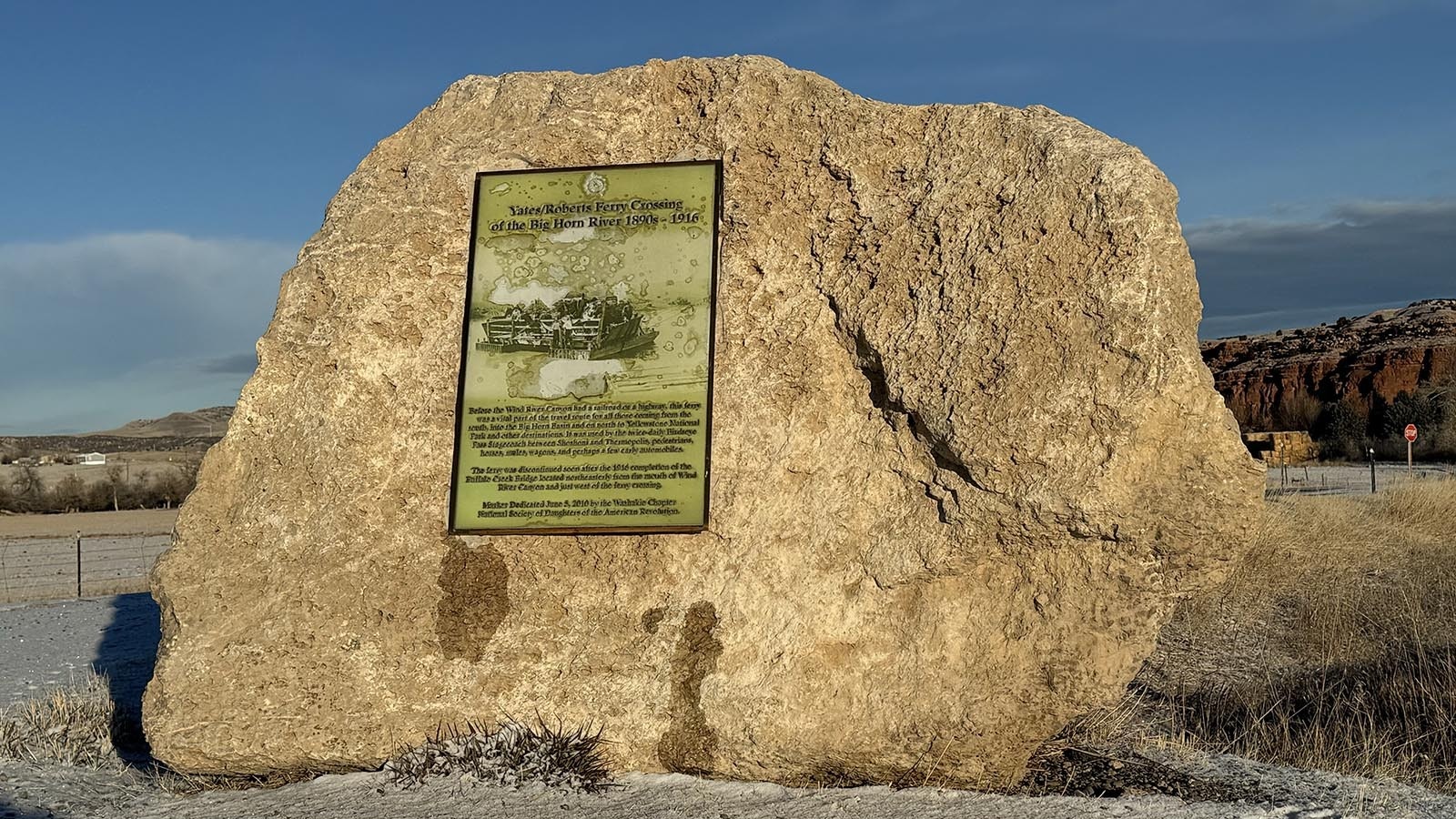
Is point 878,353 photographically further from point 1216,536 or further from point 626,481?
point 1216,536

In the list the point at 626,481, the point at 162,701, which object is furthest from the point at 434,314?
the point at 162,701

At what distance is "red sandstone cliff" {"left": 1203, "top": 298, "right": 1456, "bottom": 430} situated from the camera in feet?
133

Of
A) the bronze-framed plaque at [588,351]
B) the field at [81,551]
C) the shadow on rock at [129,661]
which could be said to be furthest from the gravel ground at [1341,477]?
the field at [81,551]

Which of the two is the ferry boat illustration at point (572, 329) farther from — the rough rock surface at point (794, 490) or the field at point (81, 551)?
the field at point (81, 551)

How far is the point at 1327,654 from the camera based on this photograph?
7.40 metres

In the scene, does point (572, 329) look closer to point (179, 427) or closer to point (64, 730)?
point (64, 730)

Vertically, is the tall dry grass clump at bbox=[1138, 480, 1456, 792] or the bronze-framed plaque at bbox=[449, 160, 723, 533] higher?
the bronze-framed plaque at bbox=[449, 160, 723, 533]

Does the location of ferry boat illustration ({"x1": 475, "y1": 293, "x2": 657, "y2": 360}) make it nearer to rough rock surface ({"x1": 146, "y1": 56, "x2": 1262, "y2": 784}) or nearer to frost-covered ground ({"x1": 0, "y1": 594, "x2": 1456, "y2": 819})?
rough rock surface ({"x1": 146, "y1": 56, "x2": 1262, "y2": 784})

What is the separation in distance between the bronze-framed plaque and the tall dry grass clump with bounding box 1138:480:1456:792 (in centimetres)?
301

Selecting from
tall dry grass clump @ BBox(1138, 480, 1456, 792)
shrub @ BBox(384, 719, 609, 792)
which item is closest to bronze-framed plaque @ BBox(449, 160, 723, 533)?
shrub @ BBox(384, 719, 609, 792)

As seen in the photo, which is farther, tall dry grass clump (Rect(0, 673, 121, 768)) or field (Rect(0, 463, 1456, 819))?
tall dry grass clump (Rect(0, 673, 121, 768))

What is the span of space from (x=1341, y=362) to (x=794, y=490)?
46.6m

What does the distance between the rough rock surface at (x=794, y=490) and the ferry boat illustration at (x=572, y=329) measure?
25 cm

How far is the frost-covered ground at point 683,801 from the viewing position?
4.25m
